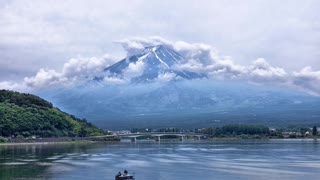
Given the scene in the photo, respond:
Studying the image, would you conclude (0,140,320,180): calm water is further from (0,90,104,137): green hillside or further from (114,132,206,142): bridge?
(114,132,206,142): bridge

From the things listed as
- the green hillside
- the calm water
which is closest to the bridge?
the green hillside

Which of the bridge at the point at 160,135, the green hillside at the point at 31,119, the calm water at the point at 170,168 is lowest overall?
the calm water at the point at 170,168

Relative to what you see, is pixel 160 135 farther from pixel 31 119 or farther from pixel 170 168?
pixel 170 168

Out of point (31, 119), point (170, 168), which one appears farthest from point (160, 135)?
point (170, 168)

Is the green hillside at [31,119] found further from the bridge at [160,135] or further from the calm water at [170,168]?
the calm water at [170,168]

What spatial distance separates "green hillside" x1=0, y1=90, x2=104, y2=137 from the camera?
93.8 m

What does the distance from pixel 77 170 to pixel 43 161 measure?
29.0 ft

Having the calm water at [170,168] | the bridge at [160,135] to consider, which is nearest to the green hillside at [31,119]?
the bridge at [160,135]

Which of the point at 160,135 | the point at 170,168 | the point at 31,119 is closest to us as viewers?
the point at 170,168

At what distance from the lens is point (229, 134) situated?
121 meters

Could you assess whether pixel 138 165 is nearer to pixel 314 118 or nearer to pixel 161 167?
pixel 161 167

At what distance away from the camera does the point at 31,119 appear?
9631cm

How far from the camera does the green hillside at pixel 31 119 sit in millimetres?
93750

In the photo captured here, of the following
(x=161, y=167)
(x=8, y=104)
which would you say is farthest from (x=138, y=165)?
(x=8, y=104)
